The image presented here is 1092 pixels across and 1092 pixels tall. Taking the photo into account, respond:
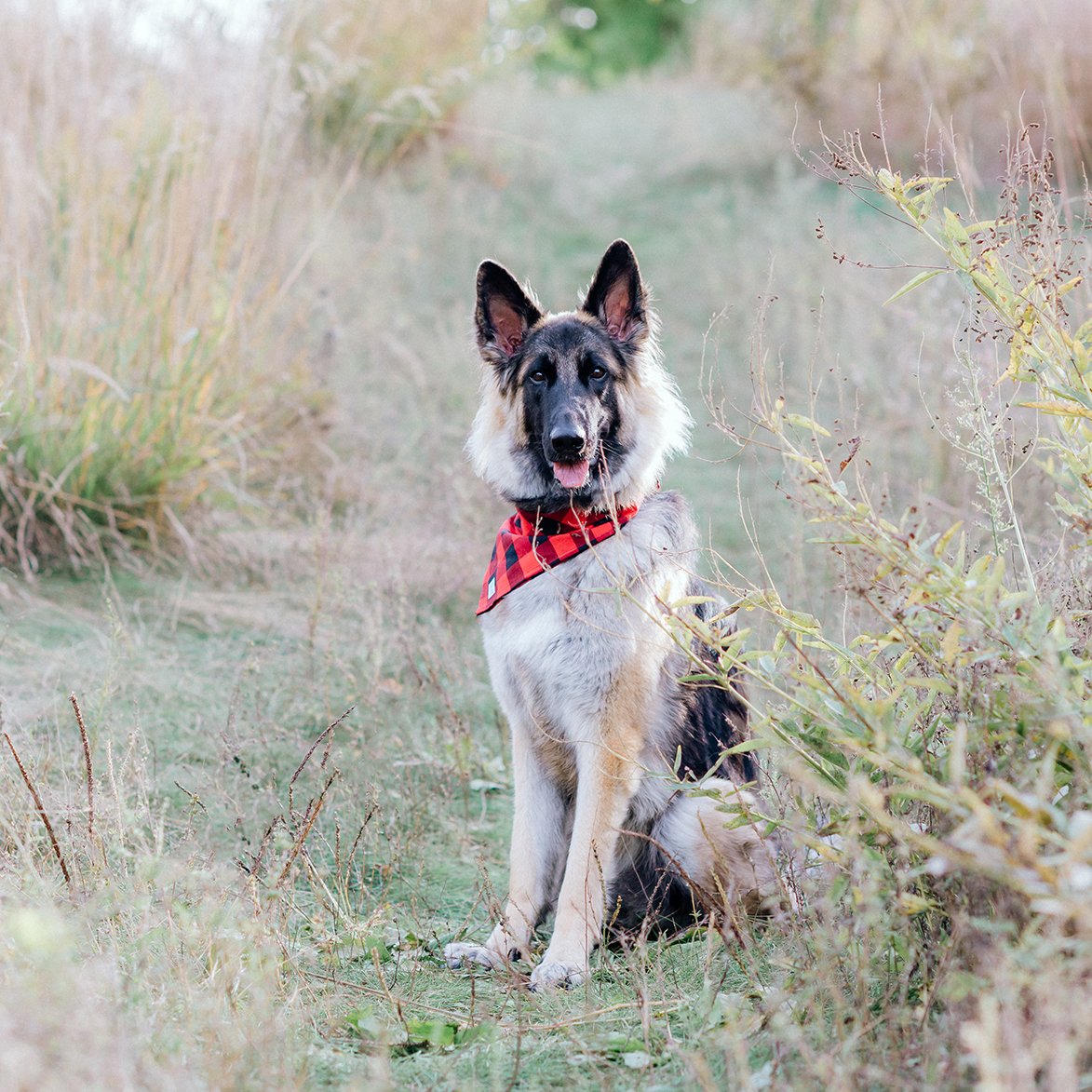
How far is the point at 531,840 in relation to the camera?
3.64 metres

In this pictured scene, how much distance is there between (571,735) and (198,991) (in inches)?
54.2

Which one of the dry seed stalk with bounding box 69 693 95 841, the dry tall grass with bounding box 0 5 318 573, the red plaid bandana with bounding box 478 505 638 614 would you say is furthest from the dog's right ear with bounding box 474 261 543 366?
the dry tall grass with bounding box 0 5 318 573

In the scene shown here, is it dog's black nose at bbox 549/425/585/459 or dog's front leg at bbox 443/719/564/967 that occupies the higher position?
dog's black nose at bbox 549/425/585/459

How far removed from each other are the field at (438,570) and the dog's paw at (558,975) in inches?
5.4

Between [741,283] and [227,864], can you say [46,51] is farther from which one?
[741,283]

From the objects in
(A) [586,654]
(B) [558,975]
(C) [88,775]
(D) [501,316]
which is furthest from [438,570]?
(C) [88,775]

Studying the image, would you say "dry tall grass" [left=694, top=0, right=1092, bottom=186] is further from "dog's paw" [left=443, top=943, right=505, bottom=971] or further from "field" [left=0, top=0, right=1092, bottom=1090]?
"dog's paw" [left=443, top=943, right=505, bottom=971]

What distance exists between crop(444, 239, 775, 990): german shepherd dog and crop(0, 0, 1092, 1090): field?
0.89ft

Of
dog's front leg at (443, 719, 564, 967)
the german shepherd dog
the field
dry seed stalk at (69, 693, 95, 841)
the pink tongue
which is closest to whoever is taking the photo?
the field

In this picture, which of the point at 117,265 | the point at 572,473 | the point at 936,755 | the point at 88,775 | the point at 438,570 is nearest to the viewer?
the point at 936,755

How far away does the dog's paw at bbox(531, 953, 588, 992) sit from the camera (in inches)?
126

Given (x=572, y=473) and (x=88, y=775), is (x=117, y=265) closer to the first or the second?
(x=572, y=473)

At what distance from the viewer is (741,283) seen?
33.6 ft

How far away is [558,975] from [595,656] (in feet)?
3.01
